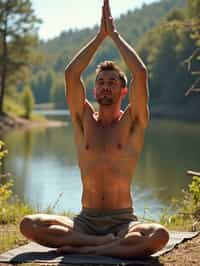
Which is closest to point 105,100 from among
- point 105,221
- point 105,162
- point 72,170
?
point 105,162

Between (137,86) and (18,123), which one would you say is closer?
(137,86)

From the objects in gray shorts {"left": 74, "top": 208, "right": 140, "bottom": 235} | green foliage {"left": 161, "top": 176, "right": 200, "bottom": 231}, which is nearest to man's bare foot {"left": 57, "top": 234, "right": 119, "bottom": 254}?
gray shorts {"left": 74, "top": 208, "right": 140, "bottom": 235}

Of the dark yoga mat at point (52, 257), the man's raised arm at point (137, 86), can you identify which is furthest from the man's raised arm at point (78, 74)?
the dark yoga mat at point (52, 257)

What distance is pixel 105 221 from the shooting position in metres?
5.33

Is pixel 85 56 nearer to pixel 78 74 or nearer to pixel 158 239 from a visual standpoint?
pixel 78 74

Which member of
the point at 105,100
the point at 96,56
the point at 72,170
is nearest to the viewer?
the point at 105,100

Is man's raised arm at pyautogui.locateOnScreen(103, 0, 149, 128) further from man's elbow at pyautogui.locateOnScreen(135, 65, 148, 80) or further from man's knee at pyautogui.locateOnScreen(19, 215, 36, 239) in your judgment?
man's knee at pyautogui.locateOnScreen(19, 215, 36, 239)

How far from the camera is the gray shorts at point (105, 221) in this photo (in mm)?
5332

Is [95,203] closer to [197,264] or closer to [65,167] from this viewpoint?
[197,264]

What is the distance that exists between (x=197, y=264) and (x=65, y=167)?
1562 centimetres

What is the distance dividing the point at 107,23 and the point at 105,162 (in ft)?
3.85

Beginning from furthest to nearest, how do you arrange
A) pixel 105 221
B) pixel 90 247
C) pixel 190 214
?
pixel 190 214
pixel 105 221
pixel 90 247

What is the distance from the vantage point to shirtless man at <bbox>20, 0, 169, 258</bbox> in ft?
17.5

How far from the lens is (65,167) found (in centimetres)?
2052
